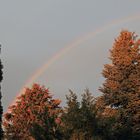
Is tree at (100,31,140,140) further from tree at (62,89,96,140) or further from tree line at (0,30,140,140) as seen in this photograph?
tree at (62,89,96,140)

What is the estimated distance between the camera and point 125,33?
54.2m

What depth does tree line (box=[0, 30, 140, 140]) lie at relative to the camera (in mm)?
29658

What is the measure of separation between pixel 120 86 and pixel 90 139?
75.4 ft

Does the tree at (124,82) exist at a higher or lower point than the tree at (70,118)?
higher

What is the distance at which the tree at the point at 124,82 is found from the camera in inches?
1981

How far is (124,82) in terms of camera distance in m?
50.9

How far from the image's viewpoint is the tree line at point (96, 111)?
97.3 feet

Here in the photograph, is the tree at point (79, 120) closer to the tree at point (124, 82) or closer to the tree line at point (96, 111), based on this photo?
the tree line at point (96, 111)

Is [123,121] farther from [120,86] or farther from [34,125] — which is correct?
[34,125]

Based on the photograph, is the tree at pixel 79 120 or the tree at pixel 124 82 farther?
the tree at pixel 124 82

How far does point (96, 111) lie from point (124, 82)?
20.8 metres

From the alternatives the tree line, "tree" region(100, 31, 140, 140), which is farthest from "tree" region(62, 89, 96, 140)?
"tree" region(100, 31, 140, 140)

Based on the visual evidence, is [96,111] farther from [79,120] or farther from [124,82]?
[124,82]

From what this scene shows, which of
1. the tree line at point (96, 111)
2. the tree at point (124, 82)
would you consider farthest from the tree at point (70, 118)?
the tree at point (124, 82)
